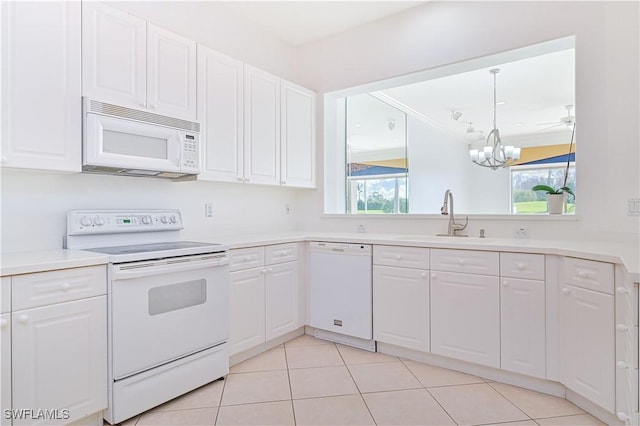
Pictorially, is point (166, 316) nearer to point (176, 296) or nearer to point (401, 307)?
point (176, 296)

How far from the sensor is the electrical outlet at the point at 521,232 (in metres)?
2.69

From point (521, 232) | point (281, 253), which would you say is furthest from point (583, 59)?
point (281, 253)

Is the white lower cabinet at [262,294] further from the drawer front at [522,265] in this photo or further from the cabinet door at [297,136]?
the drawer front at [522,265]

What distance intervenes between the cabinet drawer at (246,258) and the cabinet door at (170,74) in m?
1.00

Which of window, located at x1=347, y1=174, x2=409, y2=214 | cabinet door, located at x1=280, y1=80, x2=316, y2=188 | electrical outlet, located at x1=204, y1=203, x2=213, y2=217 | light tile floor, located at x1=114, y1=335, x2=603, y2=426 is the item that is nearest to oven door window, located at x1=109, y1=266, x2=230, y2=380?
light tile floor, located at x1=114, y1=335, x2=603, y2=426

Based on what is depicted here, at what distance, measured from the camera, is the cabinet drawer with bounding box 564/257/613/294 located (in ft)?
5.87

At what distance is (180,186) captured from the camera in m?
2.84

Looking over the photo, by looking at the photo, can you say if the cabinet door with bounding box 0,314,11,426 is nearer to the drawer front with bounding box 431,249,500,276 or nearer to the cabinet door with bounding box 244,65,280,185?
the cabinet door with bounding box 244,65,280,185

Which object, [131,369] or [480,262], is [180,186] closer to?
[131,369]

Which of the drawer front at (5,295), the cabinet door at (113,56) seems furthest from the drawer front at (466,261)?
the drawer front at (5,295)

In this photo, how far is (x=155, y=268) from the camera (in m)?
1.97

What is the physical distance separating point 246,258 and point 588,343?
207cm

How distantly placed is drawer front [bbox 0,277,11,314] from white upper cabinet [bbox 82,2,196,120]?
1.08 meters

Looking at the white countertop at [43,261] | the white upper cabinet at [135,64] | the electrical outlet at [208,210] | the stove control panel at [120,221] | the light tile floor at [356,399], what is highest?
the white upper cabinet at [135,64]
